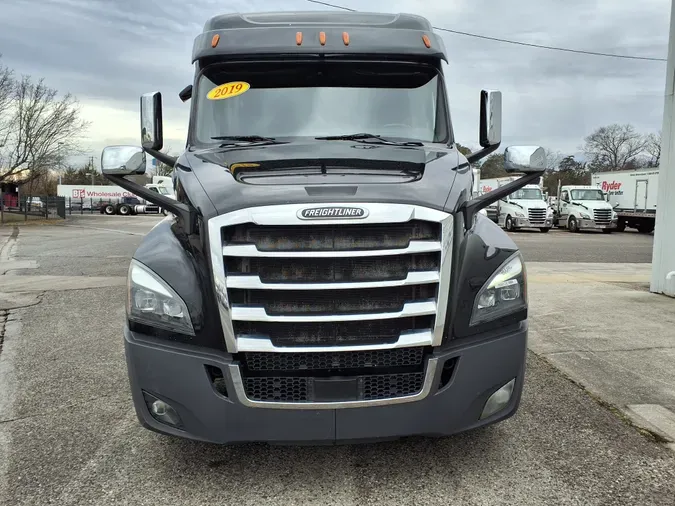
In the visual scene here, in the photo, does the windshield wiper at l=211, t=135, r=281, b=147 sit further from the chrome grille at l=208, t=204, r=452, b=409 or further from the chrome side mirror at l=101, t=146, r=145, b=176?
the chrome grille at l=208, t=204, r=452, b=409

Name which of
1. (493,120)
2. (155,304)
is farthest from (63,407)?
(493,120)

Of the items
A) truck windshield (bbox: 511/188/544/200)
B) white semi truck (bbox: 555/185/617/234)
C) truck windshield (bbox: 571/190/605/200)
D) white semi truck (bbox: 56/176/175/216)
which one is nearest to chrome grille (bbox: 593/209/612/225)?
white semi truck (bbox: 555/185/617/234)

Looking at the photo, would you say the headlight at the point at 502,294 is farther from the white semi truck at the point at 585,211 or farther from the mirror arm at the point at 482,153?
the white semi truck at the point at 585,211

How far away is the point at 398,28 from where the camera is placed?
170 inches

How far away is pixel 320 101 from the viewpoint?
4.05 meters

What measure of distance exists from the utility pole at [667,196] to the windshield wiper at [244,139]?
6.94 metres

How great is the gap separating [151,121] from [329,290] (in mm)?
2289

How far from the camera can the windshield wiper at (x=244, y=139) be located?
379 cm

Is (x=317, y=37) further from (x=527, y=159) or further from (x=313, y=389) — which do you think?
(x=313, y=389)

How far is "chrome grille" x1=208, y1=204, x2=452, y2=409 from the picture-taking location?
2633 mm

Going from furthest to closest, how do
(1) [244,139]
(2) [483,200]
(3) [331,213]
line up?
(1) [244,139] < (2) [483,200] < (3) [331,213]

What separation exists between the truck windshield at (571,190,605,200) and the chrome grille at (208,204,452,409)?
93.6 feet

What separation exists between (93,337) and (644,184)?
2684 cm

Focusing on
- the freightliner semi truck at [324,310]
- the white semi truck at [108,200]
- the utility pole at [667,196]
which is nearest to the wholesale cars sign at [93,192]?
the white semi truck at [108,200]
